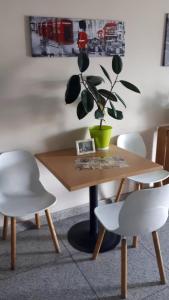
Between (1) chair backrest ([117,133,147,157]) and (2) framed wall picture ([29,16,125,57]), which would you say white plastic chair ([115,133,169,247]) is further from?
(2) framed wall picture ([29,16,125,57])

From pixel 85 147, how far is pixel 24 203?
662 millimetres

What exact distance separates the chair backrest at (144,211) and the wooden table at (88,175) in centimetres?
30

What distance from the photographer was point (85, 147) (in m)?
2.21

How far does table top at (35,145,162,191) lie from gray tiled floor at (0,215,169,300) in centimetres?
69

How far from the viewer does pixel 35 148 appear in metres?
2.26

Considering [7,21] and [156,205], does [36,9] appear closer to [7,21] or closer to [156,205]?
[7,21]

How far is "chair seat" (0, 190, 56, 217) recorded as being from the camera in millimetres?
1854

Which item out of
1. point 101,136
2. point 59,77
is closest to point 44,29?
point 59,77

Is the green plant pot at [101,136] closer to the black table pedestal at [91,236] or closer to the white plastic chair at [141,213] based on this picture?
the black table pedestal at [91,236]

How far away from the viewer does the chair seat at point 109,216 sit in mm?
1663

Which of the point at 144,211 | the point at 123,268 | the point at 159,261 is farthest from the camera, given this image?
the point at 159,261

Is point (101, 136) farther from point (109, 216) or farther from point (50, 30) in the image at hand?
point (50, 30)

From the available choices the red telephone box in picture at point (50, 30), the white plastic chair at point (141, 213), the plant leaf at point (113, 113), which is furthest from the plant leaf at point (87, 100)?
the white plastic chair at point (141, 213)

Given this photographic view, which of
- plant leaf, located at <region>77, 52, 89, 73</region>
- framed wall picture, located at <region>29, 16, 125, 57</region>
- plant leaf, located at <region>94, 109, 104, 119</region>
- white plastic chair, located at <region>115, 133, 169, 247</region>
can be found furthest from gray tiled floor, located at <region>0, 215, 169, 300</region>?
framed wall picture, located at <region>29, 16, 125, 57</region>
